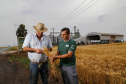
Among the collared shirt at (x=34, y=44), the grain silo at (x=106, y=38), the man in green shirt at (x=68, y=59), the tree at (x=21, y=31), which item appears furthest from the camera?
the grain silo at (x=106, y=38)

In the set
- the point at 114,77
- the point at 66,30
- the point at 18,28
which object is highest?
the point at 18,28

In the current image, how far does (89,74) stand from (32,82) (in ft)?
6.84

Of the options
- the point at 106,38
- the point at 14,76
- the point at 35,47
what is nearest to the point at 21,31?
the point at 14,76

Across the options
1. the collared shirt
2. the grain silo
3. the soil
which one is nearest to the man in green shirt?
the collared shirt

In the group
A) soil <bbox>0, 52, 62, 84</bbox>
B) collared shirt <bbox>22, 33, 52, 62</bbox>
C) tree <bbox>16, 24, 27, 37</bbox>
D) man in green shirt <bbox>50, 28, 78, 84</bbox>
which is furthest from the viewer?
tree <bbox>16, 24, 27, 37</bbox>

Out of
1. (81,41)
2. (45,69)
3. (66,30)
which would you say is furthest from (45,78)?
(81,41)

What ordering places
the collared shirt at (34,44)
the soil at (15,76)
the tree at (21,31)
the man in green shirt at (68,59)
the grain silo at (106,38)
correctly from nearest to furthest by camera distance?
the man in green shirt at (68,59), the collared shirt at (34,44), the soil at (15,76), the tree at (21,31), the grain silo at (106,38)

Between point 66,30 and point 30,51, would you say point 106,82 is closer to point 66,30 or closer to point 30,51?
point 66,30

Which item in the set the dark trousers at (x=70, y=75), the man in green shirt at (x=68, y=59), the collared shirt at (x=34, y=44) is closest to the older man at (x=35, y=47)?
the collared shirt at (x=34, y=44)

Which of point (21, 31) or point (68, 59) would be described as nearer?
point (68, 59)

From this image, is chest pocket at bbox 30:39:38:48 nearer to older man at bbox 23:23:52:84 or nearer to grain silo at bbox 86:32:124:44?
older man at bbox 23:23:52:84

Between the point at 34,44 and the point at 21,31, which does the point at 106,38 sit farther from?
the point at 34,44

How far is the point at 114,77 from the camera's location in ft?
9.96

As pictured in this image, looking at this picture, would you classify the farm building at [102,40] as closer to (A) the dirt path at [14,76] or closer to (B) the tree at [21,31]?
(B) the tree at [21,31]
